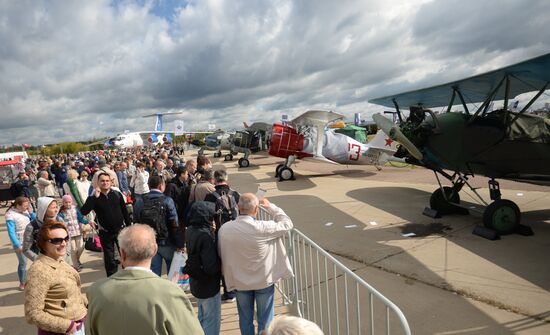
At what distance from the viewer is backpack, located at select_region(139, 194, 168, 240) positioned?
3.51 metres

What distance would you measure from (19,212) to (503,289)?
6.37 metres

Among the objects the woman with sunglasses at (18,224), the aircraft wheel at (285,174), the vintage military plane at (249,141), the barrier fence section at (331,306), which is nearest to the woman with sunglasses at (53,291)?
the barrier fence section at (331,306)

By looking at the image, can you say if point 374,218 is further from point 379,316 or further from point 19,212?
point 19,212

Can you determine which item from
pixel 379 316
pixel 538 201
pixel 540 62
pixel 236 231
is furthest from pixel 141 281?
pixel 538 201

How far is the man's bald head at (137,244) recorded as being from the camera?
5.19 feet

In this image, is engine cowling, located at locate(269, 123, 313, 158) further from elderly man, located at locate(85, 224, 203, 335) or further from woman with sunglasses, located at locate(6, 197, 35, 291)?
elderly man, located at locate(85, 224, 203, 335)

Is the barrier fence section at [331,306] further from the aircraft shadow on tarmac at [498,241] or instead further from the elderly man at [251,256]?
the aircraft shadow on tarmac at [498,241]

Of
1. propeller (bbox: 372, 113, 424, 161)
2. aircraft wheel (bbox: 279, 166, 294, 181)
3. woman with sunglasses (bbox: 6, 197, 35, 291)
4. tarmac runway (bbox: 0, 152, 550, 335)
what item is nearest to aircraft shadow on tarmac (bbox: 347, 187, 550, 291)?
tarmac runway (bbox: 0, 152, 550, 335)

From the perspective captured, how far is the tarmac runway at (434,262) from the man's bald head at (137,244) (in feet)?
6.33

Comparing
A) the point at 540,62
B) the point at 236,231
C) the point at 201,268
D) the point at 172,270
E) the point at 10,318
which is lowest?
the point at 10,318

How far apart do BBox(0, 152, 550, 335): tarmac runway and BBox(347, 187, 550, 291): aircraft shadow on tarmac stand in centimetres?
1

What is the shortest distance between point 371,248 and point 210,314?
3.32 meters

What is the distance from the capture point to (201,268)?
2527mm

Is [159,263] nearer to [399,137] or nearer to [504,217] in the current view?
[399,137]
